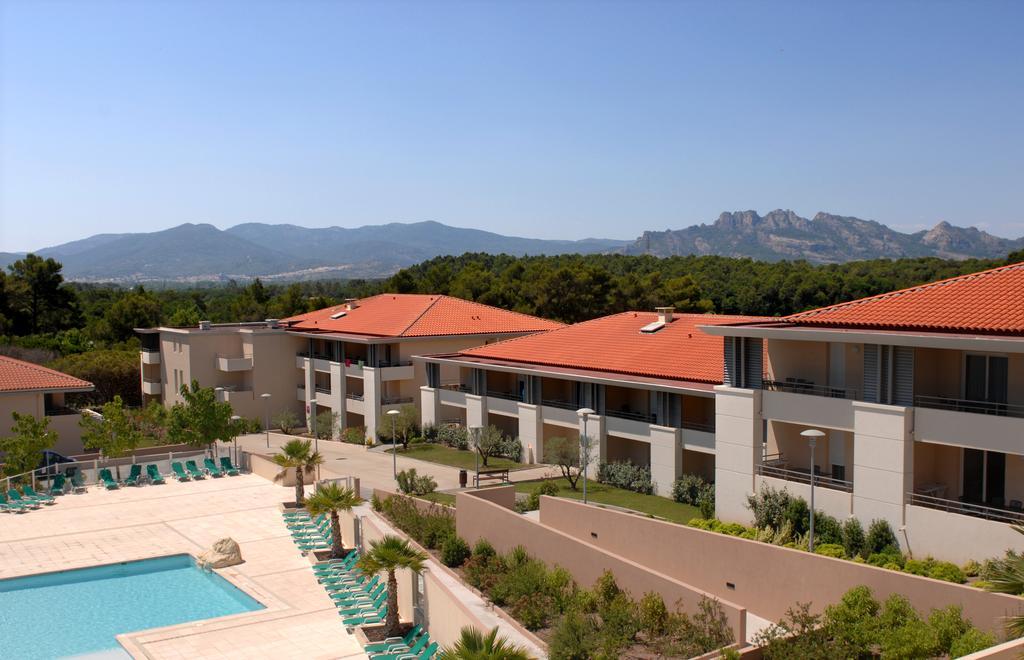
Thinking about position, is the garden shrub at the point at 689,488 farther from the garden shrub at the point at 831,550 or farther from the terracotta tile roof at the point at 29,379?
the terracotta tile roof at the point at 29,379

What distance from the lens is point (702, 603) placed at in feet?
51.8

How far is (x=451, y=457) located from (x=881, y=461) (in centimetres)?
Answer: 2121

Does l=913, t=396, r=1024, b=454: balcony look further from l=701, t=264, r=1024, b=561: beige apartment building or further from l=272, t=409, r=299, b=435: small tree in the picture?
l=272, t=409, r=299, b=435: small tree

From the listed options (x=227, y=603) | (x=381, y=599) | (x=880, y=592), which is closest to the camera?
(x=880, y=592)

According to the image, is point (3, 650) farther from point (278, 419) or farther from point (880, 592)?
point (278, 419)

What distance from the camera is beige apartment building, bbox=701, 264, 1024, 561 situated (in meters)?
19.3

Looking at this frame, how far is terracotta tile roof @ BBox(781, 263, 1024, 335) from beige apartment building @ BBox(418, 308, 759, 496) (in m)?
5.85

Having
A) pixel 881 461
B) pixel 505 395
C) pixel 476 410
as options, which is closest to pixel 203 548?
pixel 476 410

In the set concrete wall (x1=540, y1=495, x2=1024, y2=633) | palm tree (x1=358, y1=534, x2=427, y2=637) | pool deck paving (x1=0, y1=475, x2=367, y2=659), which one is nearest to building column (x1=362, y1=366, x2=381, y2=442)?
pool deck paving (x1=0, y1=475, x2=367, y2=659)

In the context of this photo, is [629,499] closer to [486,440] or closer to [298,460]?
[486,440]

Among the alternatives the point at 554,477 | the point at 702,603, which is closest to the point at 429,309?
the point at 554,477

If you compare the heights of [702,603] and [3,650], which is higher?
[702,603]

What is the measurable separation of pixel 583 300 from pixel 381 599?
4684 cm

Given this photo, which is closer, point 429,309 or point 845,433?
point 845,433
